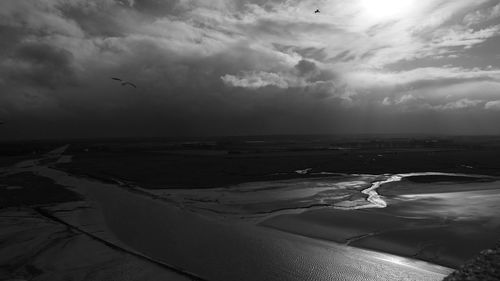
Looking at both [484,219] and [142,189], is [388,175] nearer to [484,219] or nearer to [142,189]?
[484,219]

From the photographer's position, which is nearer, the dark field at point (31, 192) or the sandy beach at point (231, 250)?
the sandy beach at point (231, 250)

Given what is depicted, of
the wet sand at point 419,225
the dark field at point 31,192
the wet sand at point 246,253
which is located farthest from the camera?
the dark field at point 31,192

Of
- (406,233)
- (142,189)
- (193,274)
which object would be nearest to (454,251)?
(406,233)

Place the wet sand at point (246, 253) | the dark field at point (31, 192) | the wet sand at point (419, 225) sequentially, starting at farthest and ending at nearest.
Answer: the dark field at point (31, 192), the wet sand at point (419, 225), the wet sand at point (246, 253)

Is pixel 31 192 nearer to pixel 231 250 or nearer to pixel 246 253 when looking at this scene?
pixel 231 250

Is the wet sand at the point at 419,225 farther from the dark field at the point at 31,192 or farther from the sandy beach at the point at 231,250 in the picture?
the dark field at the point at 31,192

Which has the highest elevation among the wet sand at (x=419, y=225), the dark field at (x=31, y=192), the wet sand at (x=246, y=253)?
the dark field at (x=31, y=192)

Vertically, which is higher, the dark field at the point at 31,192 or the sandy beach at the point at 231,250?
the dark field at the point at 31,192

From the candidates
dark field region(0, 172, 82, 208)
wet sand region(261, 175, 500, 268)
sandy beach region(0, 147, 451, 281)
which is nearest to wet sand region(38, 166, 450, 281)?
sandy beach region(0, 147, 451, 281)

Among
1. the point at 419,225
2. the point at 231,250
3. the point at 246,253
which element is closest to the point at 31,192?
the point at 231,250

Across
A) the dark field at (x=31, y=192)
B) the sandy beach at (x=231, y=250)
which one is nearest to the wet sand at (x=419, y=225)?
the sandy beach at (x=231, y=250)

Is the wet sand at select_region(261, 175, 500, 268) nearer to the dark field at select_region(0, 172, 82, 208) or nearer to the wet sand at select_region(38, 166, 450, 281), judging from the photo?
the wet sand at select_region(38, 166, 450, 281)
